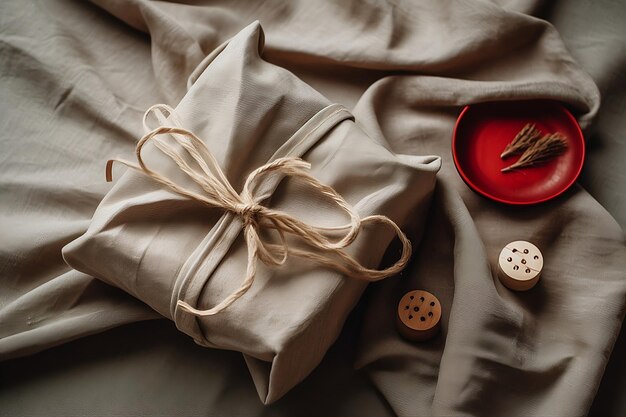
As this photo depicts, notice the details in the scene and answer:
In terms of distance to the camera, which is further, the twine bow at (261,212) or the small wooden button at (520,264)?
the small wooden button at (520,264)

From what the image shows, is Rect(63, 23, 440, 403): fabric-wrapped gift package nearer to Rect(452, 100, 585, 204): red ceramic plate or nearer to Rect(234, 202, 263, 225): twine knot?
Rect(234, 202, 263, 225): twine knot

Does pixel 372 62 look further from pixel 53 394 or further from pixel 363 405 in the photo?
pixel 53 394

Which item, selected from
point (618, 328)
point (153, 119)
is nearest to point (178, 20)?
point (153, 119)

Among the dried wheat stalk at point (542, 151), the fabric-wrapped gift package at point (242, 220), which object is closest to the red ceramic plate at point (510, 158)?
Answer: the dried wheat stalk at point (542, 151)

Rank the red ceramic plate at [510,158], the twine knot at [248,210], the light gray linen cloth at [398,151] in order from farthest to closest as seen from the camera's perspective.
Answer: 1. the red ceramic plate at [510,158]
2. the light gray linen cloth at [398,151]
3. the twine knot at [248,210]

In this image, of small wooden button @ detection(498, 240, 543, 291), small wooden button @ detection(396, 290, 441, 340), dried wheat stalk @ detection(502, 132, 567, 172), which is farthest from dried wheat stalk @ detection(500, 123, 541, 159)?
small wooden button @ detection(396, 290, 441, 340)

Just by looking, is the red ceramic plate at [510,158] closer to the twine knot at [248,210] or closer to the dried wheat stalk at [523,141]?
the dried wheat stalk at [523,141]

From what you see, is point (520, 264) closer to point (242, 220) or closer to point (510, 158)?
point (510, 158)
